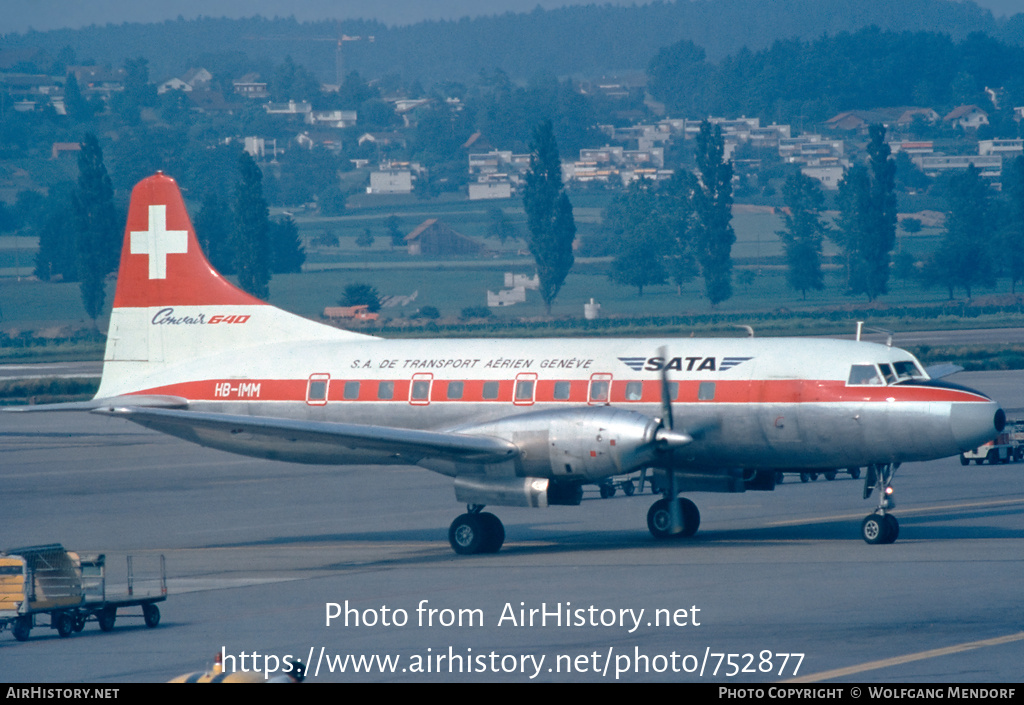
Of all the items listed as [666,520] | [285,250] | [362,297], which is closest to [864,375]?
[666,520]

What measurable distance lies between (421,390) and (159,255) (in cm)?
849

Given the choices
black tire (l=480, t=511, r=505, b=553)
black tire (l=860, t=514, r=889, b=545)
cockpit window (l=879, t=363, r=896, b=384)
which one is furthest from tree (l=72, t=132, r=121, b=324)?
black tire (l=860, t=514, r=889, b=545)

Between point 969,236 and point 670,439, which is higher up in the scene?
point 969,236

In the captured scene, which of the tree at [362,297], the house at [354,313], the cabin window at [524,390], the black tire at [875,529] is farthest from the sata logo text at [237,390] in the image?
the tree at [362,297]

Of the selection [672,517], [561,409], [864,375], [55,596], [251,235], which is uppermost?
[251,235]

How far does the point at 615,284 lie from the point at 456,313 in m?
26.2

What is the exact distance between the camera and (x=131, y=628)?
62.0 feet

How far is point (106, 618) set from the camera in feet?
61.5

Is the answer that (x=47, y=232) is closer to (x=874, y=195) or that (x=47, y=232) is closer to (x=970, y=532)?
(x=874, y=195)

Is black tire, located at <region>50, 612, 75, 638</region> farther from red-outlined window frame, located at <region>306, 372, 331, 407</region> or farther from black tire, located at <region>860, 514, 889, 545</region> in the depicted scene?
black tire, located at <region>860, 514, 889, 545</region>

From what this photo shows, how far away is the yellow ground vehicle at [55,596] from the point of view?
18375 millimetres

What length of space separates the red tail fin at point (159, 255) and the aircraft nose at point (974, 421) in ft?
55.8

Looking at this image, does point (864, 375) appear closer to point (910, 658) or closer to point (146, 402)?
point (910, 658)
